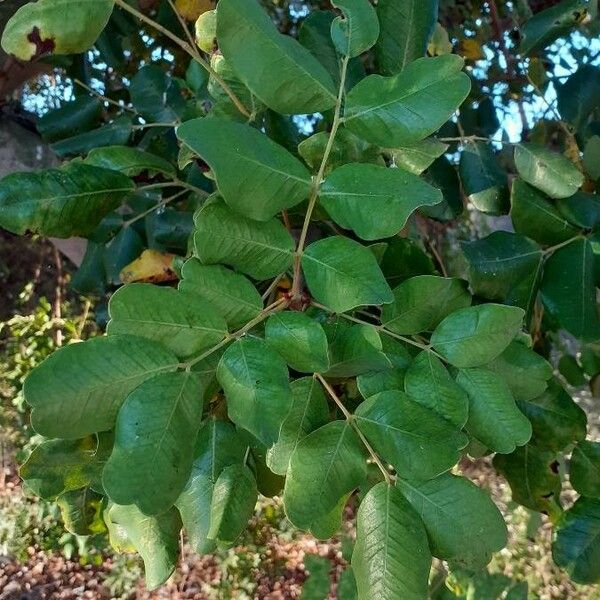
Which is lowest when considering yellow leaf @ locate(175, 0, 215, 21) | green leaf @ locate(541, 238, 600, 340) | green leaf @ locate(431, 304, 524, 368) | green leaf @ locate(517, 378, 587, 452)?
green leaf @ locate(517, 378, 587, 452)

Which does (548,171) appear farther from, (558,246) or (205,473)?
(205,473)

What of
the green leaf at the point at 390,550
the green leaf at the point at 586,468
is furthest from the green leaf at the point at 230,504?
the green leaf at the point at 586,468

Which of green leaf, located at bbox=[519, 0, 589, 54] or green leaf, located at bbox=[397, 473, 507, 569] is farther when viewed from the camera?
green leaf, located at bbox=[519, 0, 589, 54]

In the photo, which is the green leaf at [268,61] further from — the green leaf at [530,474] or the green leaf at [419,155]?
the green leaf at [530,474]

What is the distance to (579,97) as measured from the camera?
0.96 m

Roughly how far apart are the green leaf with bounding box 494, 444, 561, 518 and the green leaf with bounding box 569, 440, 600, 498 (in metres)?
0.03

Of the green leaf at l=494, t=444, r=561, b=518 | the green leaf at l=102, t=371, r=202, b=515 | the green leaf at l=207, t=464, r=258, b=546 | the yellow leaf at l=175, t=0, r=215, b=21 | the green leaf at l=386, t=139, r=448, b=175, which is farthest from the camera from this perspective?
the yellow leaf at l=175, t=0, r=215, b=21

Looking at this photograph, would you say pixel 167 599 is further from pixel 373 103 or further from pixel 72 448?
pixel 373 103

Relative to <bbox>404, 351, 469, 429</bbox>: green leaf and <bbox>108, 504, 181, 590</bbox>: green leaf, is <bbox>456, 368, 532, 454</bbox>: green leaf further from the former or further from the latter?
<bbox>108, 504, 181, 590</bbox>: green leaf

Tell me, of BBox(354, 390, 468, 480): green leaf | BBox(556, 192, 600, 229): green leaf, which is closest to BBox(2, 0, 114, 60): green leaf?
BBox(354, 390, 468, 480): green leaf

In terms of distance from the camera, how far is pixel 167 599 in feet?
7.81

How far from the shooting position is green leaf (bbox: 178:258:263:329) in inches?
21.0

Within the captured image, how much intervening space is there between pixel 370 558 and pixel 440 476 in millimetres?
93

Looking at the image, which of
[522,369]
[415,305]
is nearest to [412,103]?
[415,305]
